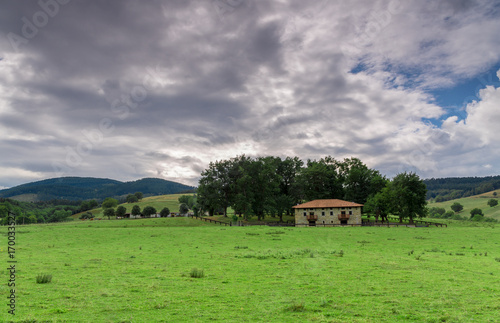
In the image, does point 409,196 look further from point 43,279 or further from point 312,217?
point 43,279

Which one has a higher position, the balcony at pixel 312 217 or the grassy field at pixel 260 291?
the grassy field at pixel 260 291

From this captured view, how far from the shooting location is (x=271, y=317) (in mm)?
8773

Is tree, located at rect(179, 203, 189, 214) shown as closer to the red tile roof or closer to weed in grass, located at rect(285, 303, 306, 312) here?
the red tile roof

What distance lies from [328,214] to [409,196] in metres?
21.8

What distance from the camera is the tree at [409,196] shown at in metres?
76.6

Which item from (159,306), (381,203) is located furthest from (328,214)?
(159,306)

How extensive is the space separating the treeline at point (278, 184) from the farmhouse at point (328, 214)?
8.51 meters

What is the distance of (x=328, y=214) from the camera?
257 feet

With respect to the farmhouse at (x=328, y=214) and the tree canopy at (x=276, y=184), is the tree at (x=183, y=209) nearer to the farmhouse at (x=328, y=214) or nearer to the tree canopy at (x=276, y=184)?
the tree canopy at (x=276, y=184)

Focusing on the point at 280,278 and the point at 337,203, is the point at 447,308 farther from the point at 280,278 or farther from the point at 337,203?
the point at 337,203

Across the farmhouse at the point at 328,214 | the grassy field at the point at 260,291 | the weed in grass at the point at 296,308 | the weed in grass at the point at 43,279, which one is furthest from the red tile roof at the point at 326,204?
the weed in grass at the point at 296,308

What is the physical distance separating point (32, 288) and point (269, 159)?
87.9 m

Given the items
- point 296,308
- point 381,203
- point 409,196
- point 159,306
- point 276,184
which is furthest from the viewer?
point 276,184

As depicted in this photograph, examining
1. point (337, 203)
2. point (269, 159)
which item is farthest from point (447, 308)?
point (269, 159)
